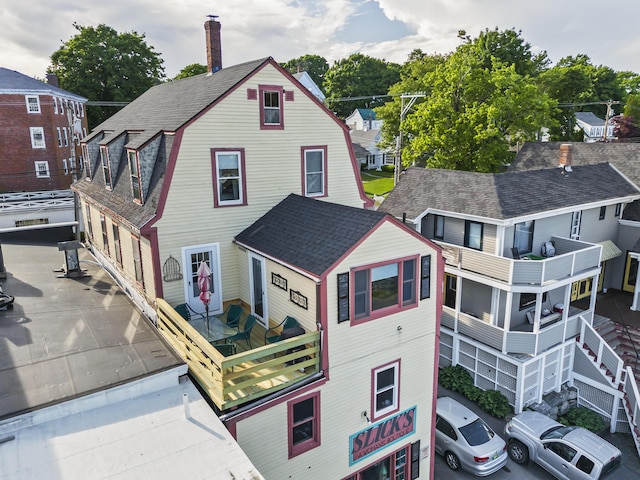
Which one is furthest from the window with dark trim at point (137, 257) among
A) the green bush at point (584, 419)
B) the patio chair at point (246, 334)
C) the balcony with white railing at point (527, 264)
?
the green bush at point (584, 419)

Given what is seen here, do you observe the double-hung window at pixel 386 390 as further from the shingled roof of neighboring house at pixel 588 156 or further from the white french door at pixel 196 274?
the shingled roof of neighboring house at pixel 588 156

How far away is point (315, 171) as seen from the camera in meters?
15.8

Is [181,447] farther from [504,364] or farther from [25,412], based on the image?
[504,364]

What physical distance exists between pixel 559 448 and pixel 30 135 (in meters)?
46.5

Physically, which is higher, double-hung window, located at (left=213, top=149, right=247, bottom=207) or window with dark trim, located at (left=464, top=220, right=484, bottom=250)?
double-hung window, located at (left=213, top=149, right=247, bottom=207)

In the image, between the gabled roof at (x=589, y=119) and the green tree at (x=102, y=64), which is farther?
the gabled roof at (x=589, y=119)

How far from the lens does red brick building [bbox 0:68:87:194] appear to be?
129ft

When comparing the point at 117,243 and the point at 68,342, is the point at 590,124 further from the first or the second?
the point at 68,342

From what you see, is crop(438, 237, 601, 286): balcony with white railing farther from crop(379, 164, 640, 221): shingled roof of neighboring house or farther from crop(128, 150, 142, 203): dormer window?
crop(128, 150, 142, 203): dormer window

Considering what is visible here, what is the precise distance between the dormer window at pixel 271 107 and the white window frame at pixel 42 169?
3671 centimetres

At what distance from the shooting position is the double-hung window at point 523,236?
19016mm

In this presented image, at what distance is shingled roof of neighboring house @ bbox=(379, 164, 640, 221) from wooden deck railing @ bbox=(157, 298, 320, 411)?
35.8 feet

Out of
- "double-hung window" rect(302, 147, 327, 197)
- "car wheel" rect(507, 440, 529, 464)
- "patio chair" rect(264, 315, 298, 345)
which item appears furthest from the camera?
"car wheel" rect(507, 440, 529, 464)

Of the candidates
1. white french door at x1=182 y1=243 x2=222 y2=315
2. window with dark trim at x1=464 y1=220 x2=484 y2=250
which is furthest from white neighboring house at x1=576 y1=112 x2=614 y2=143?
white french door at x1=182 y1=243 x2=222 y2=315
